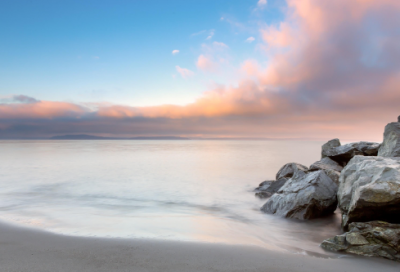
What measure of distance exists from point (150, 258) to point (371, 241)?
3.57m

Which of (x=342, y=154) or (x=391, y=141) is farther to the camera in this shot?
(x=342, y=154)

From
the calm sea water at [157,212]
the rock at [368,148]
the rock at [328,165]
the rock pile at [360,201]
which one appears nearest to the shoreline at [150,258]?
the rock pile at [360,201]

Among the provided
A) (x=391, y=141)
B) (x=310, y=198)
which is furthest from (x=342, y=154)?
(x=310, y=198)

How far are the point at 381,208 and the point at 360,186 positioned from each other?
0.53 m

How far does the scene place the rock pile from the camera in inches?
161

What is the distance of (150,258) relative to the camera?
3840 millimetres

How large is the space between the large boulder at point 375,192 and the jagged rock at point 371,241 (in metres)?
0.30

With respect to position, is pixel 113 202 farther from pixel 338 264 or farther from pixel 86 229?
pixel 338 264

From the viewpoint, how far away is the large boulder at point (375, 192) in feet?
14.2

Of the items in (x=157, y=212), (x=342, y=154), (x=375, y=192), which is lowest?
(x=157, y=212)

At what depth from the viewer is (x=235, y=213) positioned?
8.38 metres

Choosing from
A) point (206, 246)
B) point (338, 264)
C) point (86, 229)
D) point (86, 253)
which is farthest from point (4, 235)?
point (338, 264)

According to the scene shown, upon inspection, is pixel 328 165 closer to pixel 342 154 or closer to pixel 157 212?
pixel 342 154

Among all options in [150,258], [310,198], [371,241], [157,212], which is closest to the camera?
[150,258]
